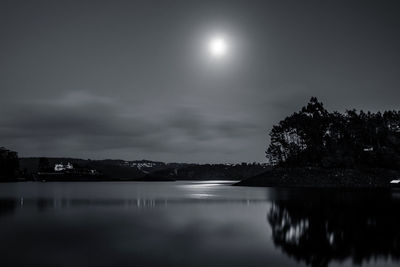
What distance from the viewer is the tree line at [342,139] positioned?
497ft

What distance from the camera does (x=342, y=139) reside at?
164 meters

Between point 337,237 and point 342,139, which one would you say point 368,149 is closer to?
point 342,139

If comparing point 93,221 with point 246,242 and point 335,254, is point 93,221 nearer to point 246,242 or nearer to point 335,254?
point 246,242

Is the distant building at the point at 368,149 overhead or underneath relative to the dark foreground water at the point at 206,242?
overhead

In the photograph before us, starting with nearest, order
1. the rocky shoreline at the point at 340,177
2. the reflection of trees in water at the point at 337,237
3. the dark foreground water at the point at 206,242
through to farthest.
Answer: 1. the dark foreground water at the point at 206,242
2. the reflection of trees in water at the point at 337,237
3. the rocky shoreline at the point at 340,177

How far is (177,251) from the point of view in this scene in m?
24.2

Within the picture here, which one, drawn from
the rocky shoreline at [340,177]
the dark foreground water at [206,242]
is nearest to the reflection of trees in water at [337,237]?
the dark foreground water at [206,242]

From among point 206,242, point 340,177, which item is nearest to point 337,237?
point 206,242

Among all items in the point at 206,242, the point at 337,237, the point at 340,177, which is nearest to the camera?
the point at 206,242

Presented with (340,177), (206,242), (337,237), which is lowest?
(206,242)

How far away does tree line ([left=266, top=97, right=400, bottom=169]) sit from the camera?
152m

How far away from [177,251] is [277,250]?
6224 mm

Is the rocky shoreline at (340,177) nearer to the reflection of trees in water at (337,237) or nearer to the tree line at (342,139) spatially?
the tree line at (342,139)

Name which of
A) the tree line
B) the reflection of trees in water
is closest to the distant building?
the tree line
